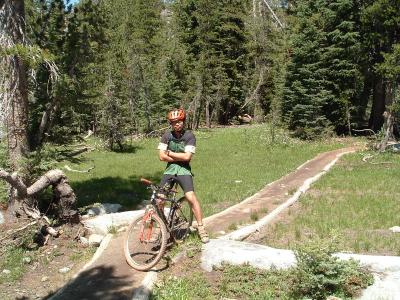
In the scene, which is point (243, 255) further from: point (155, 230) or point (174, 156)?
point (174, 156)

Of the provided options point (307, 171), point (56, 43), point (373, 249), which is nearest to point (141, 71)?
point (307, 171)

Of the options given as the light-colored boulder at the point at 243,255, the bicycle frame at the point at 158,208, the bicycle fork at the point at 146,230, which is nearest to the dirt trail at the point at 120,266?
the bicycle fork at the point at 146,230

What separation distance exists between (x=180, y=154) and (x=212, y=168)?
13491 mm

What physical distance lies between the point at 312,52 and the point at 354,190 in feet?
60.7

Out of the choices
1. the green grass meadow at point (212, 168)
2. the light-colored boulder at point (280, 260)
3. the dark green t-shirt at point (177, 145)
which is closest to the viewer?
the light-colored boulder at point (280, 260)

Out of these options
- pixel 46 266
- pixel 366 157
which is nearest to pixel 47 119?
pixel 46 266

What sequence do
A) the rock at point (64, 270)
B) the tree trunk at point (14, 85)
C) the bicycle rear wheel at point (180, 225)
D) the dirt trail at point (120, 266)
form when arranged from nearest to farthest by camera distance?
the dirt trail at point (120, 266), the bicycle rear wheel at point (180, 225), the rock at point (64, 270), the tree trunk at point (14, 85)

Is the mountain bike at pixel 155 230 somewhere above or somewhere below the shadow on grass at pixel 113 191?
above

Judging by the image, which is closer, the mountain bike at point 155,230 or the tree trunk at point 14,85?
the mountain bike at point 155,230

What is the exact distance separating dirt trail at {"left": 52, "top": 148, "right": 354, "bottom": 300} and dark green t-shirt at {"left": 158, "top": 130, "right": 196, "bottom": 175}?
6.34ft

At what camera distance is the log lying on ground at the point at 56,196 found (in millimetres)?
11305

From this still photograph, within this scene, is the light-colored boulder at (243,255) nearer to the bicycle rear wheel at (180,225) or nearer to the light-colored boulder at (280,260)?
the light-colored boulder at (280,260)

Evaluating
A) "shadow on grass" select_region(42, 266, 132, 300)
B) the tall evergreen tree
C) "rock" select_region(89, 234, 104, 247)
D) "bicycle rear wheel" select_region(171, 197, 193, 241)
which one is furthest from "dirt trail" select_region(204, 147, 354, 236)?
the tall evergreen tree

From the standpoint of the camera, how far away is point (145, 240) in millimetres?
8633
